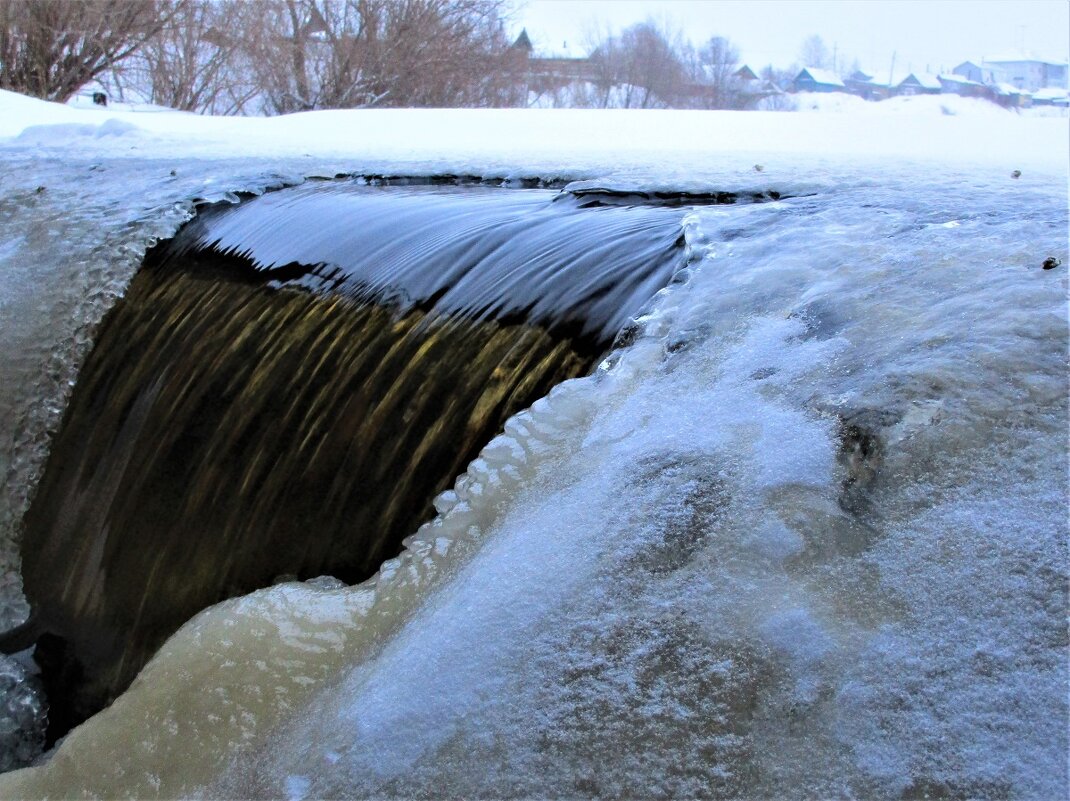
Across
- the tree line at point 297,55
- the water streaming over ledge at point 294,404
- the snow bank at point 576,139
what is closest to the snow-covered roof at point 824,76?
the tree line at point 297,55

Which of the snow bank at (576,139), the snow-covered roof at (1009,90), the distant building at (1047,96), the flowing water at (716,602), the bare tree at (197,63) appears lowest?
the flowing water at (716,602)

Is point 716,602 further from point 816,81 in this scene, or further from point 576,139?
point 816,81

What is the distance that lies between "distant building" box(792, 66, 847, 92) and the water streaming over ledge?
26.4 m

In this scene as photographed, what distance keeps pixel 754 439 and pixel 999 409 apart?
35 centimetres

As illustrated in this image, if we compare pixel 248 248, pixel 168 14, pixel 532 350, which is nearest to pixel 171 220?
pixel 248 248

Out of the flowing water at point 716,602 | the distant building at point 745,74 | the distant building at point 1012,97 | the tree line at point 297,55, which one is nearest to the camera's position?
the flowing water at point 716,602

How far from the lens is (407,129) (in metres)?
6.58

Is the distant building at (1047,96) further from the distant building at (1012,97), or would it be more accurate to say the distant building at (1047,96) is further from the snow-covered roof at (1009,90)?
the snow-covered roof at (1009,90)

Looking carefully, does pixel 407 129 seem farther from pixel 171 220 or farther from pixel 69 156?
pixel 171 220

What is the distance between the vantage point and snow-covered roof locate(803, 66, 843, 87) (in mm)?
28109

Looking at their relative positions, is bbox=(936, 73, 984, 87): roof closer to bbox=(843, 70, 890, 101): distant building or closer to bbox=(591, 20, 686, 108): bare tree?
bbox=(843, 70, 890, 101): distant building

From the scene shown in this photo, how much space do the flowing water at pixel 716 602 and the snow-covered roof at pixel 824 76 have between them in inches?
1111

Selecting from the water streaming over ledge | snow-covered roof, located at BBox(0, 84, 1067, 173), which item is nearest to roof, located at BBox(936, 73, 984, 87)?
snow-covered roof, located at BBox(0, 84, 1067, 173)

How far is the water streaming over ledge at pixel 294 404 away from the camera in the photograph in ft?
7.42
